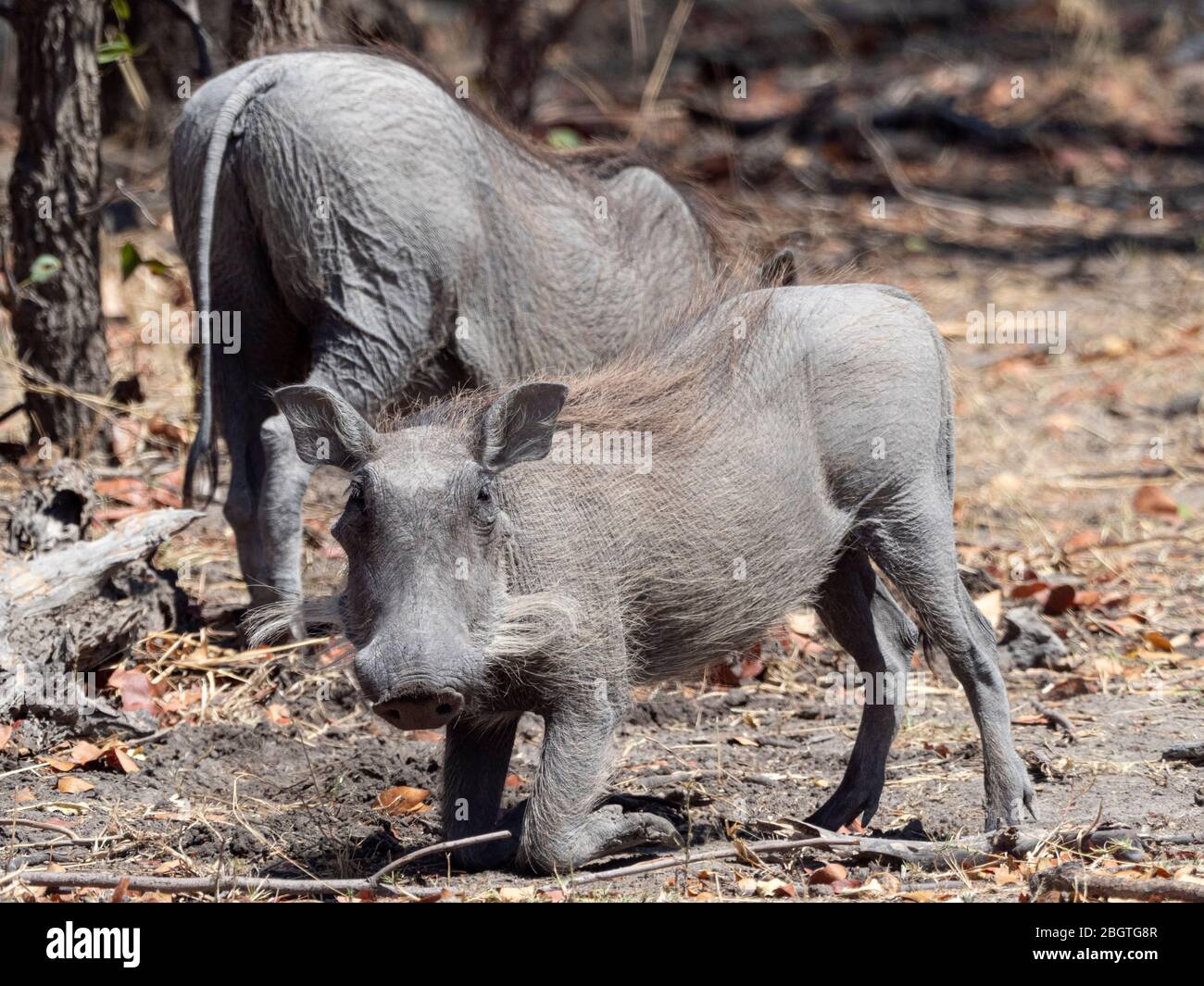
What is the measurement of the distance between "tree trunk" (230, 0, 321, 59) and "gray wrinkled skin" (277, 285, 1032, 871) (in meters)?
2.34

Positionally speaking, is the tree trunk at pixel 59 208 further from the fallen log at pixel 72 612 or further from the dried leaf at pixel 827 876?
the dried leaf at pixel 827 876

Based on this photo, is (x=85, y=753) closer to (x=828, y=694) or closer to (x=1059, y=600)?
(x=828, y=694)

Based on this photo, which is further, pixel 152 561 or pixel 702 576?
pixel 152 561

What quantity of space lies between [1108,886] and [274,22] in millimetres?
3969

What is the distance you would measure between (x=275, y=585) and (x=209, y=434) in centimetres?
45

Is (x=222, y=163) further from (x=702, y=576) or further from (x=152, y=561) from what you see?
(x=702, y=576)

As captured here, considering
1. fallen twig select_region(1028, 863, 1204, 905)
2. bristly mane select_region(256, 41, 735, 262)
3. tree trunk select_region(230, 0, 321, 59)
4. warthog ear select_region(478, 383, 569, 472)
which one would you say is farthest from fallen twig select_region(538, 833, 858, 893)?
tree trunk select_region(230, 0, 321, 59)

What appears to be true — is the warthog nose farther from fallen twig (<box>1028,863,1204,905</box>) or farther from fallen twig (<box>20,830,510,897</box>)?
fallen twig (<box>1028,863,1204,905</box>)

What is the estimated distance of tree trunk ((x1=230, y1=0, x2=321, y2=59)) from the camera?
546 centimetres

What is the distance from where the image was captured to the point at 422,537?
295 cm

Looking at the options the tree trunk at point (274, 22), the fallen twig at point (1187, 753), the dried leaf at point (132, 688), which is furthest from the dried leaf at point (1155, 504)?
the dried leaf at point (132, 688)

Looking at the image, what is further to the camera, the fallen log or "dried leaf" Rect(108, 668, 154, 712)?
"dried leaf" Rect(108, 668, 154, 712)
